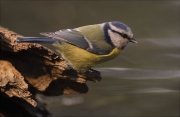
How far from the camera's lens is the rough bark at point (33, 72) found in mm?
1215

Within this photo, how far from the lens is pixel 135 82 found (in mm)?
1998

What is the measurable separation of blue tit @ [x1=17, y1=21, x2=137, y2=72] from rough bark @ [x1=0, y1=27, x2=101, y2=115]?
67 millimetres

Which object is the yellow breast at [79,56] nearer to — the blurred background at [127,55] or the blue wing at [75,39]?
the blue wing at [75,39]

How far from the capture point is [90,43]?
4.69ft

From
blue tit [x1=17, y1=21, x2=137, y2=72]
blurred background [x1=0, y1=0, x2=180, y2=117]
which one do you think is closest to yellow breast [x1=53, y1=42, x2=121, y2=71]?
blue tit [x1=17, y1=21, x2=137, y2=72]

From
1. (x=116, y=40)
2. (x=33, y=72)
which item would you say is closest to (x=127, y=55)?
(x=116, y=40)

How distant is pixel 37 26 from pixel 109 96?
2.82ft

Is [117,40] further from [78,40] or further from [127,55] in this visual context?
[127,55]

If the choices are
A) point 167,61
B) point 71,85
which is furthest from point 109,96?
point 71,85

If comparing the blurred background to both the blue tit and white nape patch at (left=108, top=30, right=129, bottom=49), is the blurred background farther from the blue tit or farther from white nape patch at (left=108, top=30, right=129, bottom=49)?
white nape patch at (left=108, top=30, right=129, bottom=49)

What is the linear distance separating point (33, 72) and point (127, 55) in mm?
972

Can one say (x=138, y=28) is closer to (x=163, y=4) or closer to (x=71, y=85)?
(x=163, y=4)

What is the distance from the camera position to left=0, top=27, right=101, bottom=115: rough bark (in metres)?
1.21

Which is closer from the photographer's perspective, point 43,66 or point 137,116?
point 43,66
